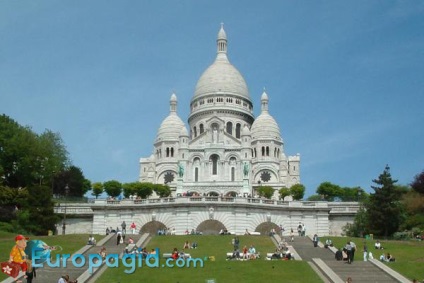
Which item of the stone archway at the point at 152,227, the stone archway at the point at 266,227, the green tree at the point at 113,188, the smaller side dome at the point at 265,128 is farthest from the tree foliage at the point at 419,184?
the smaller side dome at the point at 265,128

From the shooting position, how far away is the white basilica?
367 feet

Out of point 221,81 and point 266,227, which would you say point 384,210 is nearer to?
point 266,227

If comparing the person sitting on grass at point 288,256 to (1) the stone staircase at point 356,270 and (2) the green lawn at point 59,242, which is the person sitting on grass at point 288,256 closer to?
(1) the stone staircase at point 356,270

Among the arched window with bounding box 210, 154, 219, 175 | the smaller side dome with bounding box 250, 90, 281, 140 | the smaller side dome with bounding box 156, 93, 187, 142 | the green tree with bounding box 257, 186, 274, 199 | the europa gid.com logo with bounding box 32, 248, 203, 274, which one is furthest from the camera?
the smaller side dome with bounding box 156, 93, 187, 142

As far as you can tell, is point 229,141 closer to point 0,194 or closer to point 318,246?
point 0,194

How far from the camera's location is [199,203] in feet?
218

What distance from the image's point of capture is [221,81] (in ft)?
436

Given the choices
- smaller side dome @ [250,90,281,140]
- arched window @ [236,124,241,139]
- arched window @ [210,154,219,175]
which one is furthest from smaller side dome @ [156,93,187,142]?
smaller side dome @ [250,90,281,140]

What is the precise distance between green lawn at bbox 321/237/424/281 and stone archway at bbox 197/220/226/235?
1339 centimetres

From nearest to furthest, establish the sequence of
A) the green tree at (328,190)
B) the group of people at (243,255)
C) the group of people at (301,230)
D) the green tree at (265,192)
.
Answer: the group of people at (243,255), the group of people at (301,230), the green tree at (265,192), the green tree at (328,190)

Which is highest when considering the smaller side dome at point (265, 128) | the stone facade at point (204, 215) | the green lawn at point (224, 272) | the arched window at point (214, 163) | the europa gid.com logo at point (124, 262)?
the smaller side dome at point (265, 128)

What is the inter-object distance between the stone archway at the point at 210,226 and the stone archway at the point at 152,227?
373 centimetres

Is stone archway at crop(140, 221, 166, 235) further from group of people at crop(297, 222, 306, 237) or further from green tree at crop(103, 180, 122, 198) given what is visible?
green tree at crop(103, 180, 122, 198)

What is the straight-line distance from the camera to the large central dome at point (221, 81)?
131625 millimetres
